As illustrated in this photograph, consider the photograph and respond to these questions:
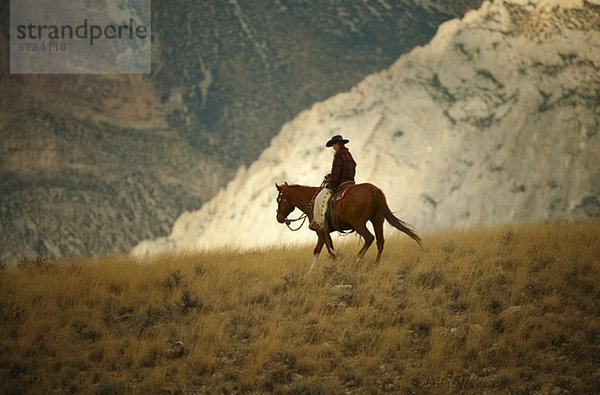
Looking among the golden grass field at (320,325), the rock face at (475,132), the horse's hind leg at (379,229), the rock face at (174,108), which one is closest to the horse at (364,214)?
the horse's hind leg at (379,229)

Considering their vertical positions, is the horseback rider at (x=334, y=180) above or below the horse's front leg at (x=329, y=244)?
above

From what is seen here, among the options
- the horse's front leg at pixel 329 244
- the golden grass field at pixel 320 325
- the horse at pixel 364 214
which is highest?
the horse at pixel 364 214

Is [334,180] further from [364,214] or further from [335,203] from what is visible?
[364,214]

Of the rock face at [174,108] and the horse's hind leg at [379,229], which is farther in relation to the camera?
the rock face at [174,108]

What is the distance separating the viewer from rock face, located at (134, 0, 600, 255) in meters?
33.9

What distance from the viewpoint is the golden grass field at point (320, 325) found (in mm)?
9305

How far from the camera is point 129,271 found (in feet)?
46.9

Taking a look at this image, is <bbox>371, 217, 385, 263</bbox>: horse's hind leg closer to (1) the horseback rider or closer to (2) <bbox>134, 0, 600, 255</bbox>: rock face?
(1) the horseback rider

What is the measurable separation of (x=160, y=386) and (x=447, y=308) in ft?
15.8

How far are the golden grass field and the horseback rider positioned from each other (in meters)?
0.91

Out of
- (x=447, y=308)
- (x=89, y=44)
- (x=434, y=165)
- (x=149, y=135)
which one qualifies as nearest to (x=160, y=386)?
(x=447, y=308)

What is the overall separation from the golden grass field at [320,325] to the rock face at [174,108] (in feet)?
108

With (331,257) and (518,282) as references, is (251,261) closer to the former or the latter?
(331,257)

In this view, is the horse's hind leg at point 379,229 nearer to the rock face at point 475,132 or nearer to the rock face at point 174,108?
the rock face at point 475,132
